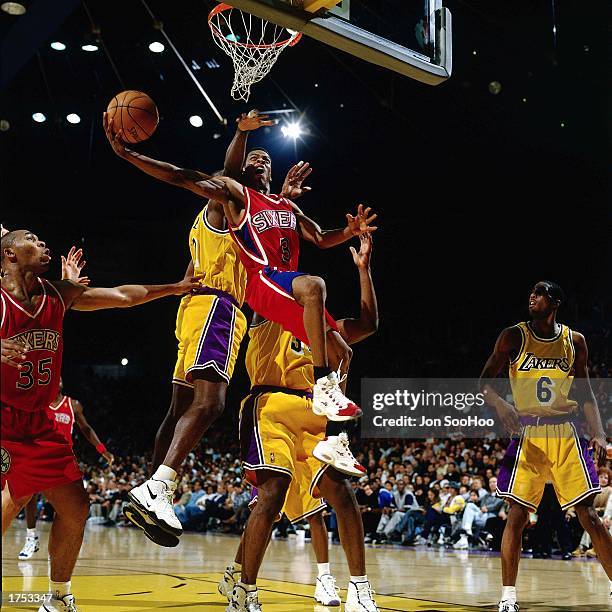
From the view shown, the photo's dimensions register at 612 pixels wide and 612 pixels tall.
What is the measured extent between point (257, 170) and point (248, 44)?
1.50 m

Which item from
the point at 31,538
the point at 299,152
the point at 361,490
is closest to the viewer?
the point at 31,538

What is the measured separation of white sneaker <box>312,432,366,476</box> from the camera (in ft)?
14.2

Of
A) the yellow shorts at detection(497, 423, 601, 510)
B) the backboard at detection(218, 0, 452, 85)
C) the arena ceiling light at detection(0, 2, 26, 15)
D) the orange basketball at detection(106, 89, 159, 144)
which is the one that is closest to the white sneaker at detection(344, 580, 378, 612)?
the yellow shorts at detection(497, 423, 601, 510)

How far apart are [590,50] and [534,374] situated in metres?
9.54

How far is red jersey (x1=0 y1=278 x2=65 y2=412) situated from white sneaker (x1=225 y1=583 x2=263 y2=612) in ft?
4.81

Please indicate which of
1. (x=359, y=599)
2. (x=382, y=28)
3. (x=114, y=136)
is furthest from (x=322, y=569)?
(x=382, y=28)

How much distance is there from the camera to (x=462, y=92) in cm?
1480

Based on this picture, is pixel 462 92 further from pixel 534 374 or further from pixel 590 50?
pixel 534 374

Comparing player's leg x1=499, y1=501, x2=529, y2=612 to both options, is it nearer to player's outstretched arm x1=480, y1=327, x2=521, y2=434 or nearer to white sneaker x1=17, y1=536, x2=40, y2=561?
→ player's outstretched arm x1=480, y1=327, x2=521, y2=434

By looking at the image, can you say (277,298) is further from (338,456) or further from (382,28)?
(382,28)

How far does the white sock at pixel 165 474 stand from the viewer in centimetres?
438

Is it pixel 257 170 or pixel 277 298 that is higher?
pixel 257 170

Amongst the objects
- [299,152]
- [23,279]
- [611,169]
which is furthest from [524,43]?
[23,279]

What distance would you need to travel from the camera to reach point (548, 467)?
543 centimetres
